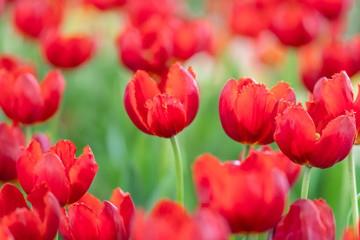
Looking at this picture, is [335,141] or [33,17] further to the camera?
[33,17]

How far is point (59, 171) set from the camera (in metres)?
0.48

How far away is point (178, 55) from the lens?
3.59 feet

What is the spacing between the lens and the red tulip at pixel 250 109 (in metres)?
0.53

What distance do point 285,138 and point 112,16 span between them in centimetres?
155

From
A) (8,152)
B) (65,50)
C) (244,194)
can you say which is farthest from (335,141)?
(65,50)

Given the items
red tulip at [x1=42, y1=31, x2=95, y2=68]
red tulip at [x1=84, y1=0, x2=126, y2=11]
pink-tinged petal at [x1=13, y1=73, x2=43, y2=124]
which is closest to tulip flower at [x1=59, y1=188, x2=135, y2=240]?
pink-tinged petal at [x1=13, y1=73, x2=43, y2=124]

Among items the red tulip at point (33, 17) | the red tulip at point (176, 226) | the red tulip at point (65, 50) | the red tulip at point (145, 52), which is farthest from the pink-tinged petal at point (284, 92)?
the red tulip at point (33, 17)

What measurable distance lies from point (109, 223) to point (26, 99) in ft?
0.96

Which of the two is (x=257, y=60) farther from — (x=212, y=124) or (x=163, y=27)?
(x=163, y=27)

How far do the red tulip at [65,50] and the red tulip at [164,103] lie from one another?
515 millimetres

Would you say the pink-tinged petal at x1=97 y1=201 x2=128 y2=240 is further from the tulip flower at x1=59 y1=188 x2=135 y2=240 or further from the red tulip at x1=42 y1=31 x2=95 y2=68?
the red tulip at x1=42 y1=31 x2=95 y2=68

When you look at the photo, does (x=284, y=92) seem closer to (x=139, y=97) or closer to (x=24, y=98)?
(x=139, y=97)

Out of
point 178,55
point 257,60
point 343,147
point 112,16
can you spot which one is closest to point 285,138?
point 343,147

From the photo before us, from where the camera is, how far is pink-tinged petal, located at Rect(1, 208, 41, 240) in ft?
1.45
